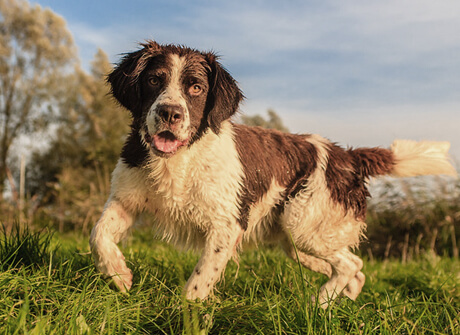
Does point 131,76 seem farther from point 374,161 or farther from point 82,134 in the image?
point 82,134

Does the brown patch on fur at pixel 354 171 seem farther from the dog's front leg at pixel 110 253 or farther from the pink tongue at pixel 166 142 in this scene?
the dog's front leg at pixel 110 253

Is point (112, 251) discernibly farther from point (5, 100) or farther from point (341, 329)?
point (5, 100)

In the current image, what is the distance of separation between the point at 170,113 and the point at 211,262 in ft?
3.80

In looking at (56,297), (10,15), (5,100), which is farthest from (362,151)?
(10,15)

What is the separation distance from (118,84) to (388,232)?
7558 millimetres

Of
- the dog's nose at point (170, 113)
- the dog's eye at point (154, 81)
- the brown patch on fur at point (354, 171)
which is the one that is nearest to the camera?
the dog's nose at point (170, 113)

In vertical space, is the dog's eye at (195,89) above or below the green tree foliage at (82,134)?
above

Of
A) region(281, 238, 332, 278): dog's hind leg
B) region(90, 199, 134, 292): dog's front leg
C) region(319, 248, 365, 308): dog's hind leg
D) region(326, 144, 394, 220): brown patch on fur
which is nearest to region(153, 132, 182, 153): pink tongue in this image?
region(90, 199, 134, 292): dog's front leg

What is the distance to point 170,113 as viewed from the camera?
10.6 feet

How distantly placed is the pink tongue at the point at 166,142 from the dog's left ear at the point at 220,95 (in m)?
0.37

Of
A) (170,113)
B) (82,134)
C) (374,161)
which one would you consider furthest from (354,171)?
(82,134)

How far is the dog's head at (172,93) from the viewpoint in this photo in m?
3.33

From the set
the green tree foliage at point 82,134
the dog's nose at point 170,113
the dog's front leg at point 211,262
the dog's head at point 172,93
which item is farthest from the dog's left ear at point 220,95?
the green tree foliage at point 82,134

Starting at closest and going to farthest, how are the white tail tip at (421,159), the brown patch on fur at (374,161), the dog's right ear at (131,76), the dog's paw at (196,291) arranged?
the dog's paw at (196,291), the dog's right ear at (131,76), the brown patch on fur at (374,161), the white tail tip at (421,159)
